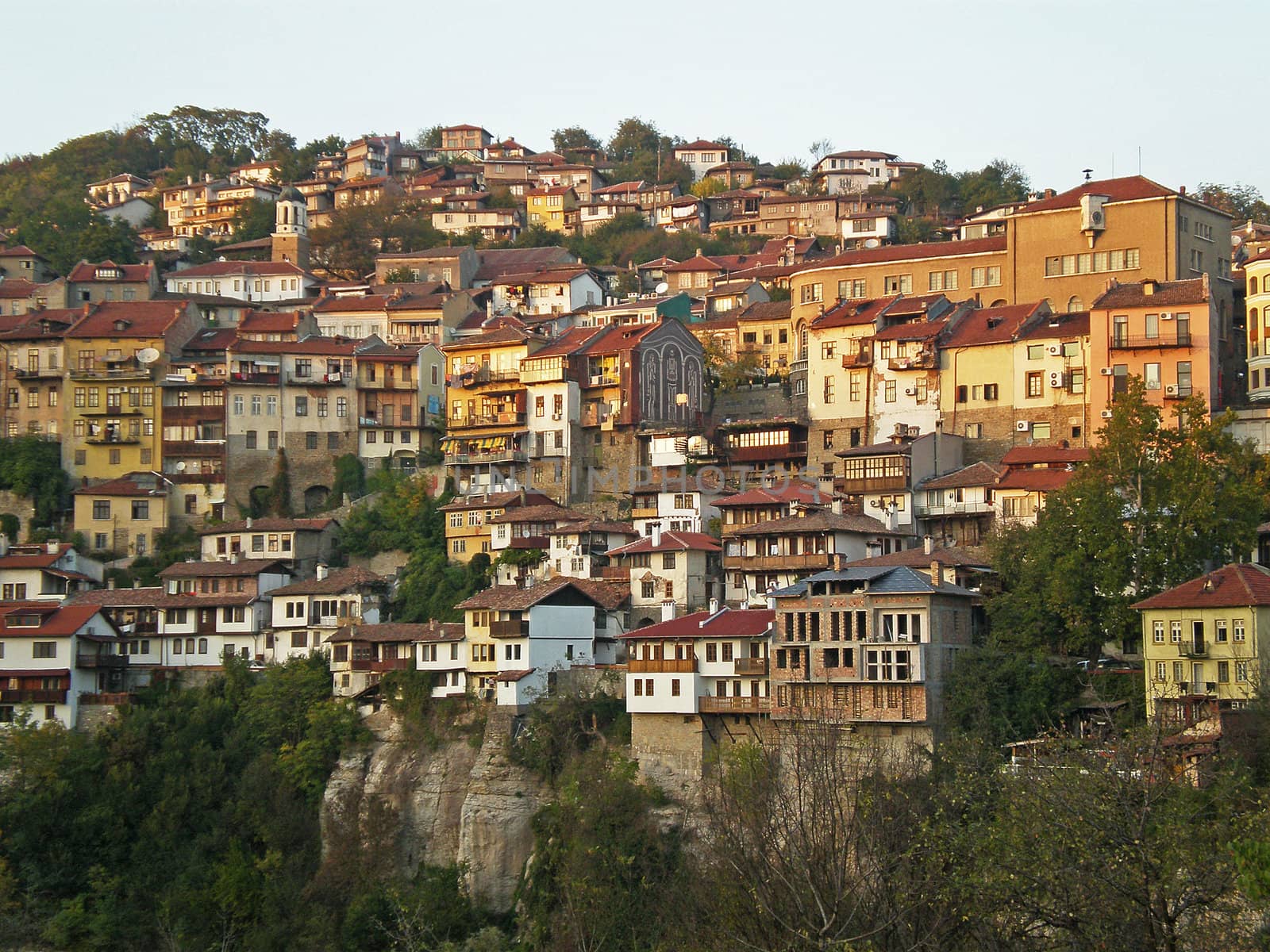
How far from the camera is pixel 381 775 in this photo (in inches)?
2200

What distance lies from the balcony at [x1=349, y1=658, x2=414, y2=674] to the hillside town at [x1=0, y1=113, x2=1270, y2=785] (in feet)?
0.42

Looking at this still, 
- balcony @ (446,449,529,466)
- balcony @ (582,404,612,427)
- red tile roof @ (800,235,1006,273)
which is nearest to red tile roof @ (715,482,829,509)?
balcony @ (582,404,612,427)

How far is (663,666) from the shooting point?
5134cm

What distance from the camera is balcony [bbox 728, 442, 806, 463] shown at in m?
68.5

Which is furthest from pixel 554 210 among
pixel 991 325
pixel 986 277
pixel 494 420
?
pixel 991 325

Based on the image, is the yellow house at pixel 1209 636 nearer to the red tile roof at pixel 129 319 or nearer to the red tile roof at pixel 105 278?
the red tile roof at pixel 129 319

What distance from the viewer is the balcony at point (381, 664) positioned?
58.0 metres

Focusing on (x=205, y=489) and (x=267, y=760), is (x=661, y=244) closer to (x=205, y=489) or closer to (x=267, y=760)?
(x=205, y=489)

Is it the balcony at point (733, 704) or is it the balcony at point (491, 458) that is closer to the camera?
the balcony at point (733, 704)

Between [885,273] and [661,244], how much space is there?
39.7m

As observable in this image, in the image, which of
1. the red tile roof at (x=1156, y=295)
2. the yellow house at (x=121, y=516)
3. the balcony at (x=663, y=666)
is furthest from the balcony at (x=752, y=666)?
the yellow house at (x=121, y=516)

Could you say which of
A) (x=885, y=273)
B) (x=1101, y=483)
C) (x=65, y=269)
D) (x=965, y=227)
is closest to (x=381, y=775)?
(x=1101, y=483)

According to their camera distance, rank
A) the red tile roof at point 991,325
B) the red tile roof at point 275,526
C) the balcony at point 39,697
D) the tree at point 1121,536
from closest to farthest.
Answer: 1. the tree at point 1121,536
2. the balcony at point 39,697
3. the red tile roof at point 991,325
4. the red tile roof at point 275,526

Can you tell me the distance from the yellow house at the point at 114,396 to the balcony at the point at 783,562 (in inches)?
1120
